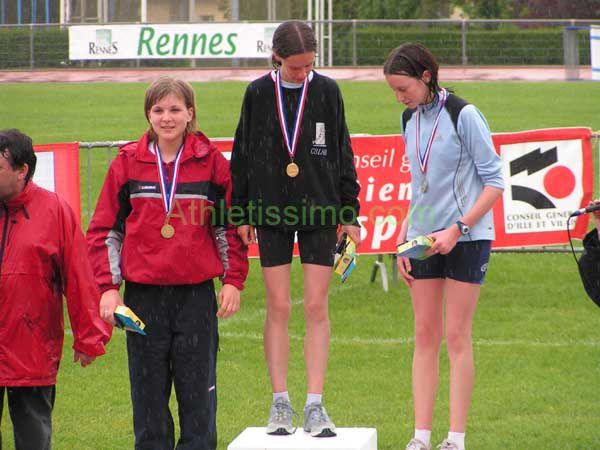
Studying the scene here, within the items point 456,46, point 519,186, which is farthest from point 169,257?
point 456,46

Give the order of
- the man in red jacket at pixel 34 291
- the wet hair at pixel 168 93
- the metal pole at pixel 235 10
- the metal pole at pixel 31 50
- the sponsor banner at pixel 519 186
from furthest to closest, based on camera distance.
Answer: the metal pole at pixel 235 10 < the metal pole at pixel 31 50 < the sponsor banner at pixel 519 186 < the wet hair at pixel 168 93 < the man in red jacket at pixel 34 291

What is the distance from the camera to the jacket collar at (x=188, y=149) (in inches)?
231

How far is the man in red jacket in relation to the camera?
5.52m

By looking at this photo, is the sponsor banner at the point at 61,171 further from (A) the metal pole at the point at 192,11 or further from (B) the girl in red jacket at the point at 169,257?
(A) the metal pole at the point at 192,11

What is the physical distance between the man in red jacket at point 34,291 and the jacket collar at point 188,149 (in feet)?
1.54

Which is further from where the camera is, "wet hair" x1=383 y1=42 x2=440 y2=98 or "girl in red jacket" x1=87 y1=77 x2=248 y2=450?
"wet hair" x1=383 y1=42 x2=440 y2=98

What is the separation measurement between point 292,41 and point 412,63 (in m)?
0.60

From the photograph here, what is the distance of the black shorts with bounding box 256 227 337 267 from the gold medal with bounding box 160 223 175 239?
606 millimetres

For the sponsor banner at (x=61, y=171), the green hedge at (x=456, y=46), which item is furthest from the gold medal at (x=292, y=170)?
the green hedge at (x=456, y=46)

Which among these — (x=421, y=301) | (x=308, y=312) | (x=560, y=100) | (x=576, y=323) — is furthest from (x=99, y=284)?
(x=560, y=100)

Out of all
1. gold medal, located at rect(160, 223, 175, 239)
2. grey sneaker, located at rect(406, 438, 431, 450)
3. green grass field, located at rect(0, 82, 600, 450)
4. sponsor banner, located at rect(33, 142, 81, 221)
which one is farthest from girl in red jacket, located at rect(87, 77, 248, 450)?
sponsor banner, located at rect(33, 142, 81, 221)

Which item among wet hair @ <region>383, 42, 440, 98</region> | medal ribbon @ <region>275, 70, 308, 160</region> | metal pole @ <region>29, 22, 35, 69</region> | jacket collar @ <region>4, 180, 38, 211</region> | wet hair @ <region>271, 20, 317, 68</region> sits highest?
metal pole @ <region>29, 22, 35, 69</region>

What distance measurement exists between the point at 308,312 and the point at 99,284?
1079 mm

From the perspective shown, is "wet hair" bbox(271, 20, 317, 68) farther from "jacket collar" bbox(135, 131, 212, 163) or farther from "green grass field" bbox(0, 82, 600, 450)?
"green grass field" bbox(0, 82, 600, 450)
